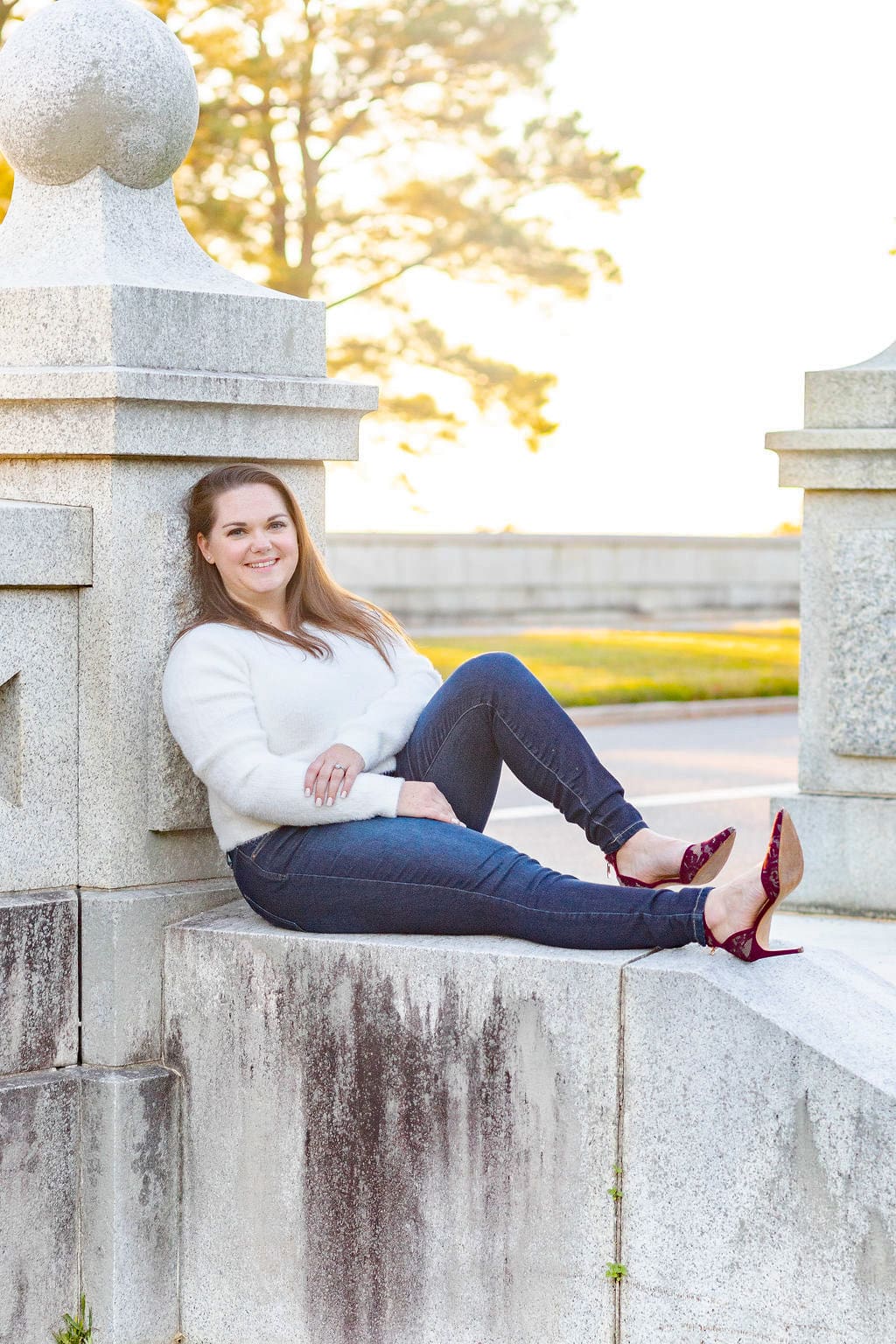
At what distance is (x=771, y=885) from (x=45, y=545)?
157cm

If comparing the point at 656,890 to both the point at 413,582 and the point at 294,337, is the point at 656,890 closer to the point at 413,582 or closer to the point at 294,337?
the point at 294,337

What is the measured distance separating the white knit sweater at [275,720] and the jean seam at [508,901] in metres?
0.12

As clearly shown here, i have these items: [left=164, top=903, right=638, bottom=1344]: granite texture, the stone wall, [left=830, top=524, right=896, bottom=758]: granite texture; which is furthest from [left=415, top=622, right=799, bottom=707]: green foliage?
[left=164, top=903, right=638, bottom=1344]: granite texture

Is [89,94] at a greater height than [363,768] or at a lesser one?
greater

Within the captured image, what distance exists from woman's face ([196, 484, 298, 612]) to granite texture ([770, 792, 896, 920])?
3.10 metres

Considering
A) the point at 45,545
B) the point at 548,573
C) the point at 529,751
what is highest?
the point at 548,573

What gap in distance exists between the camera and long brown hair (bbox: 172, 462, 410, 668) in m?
3.88

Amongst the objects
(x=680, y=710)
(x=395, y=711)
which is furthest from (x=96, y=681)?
(x=680, y=710)

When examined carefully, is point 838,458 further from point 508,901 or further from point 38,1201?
point 38,1201

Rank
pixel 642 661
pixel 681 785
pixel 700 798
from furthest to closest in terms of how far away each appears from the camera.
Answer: pixel 642 661 → pixel 681 785 → pixel 700 798

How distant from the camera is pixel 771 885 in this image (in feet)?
11.1

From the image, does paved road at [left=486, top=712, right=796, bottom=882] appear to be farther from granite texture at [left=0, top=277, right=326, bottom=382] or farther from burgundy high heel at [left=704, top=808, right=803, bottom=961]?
burgundy high heel at [left=704, top=808, right=803, bottom=961]

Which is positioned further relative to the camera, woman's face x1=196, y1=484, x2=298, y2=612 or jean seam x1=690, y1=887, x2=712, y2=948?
woman's face x1=196, y1=484, x2=298, y2=612

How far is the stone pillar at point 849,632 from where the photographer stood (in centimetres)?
646
